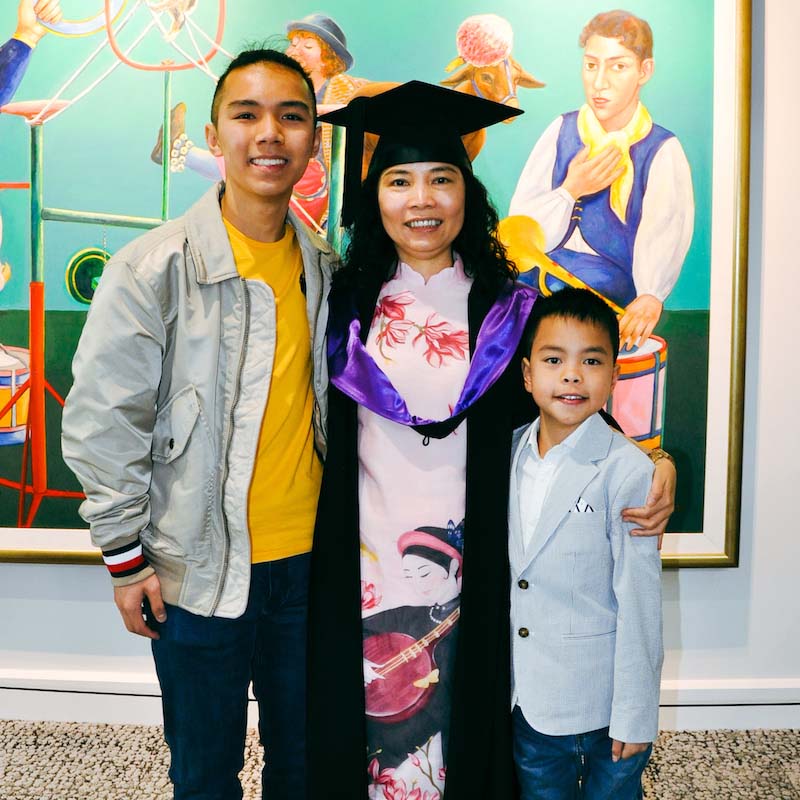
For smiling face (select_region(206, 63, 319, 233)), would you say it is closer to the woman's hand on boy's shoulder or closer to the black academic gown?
the black academic gown

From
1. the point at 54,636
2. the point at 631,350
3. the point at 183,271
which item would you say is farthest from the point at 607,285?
the point at 54,636

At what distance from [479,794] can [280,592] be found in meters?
0.54

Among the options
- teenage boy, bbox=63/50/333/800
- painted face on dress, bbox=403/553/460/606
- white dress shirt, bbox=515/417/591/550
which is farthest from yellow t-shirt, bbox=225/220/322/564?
white dress shirt, bbox=515/417/591/550

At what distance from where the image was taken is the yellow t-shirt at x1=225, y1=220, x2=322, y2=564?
144 centimetres

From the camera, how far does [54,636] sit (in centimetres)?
240

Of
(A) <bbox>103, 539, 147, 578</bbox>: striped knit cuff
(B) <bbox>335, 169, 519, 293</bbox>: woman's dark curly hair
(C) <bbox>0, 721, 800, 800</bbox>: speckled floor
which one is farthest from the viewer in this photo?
(C) <bbox>0, 721, 800, 800</bbox>: speckled floor

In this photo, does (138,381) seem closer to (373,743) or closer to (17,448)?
(373,743)

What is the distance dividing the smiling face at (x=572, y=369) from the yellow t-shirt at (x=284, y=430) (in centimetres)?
48

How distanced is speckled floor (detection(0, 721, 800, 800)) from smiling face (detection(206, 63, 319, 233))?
1615mm

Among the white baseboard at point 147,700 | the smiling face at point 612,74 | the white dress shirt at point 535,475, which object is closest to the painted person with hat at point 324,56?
the smiling face at point 612,74

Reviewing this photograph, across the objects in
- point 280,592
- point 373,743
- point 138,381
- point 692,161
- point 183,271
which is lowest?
point 373,743

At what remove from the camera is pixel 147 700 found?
2.38 m

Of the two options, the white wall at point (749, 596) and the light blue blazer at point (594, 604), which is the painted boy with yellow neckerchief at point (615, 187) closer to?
the white wall at point (749, 596)

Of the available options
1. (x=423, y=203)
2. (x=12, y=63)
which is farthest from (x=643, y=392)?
(x=12, y=63)
